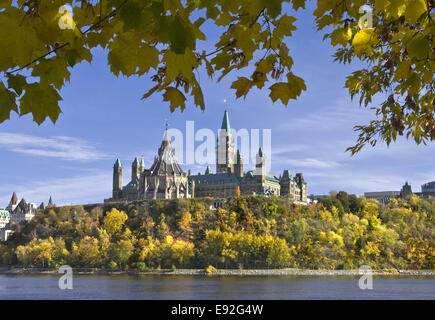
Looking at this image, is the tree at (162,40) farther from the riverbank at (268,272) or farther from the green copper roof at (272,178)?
the green copper roof at (272,178)

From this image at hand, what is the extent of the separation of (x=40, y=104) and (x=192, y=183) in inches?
4139

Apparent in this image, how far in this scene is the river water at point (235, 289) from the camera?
161 feet

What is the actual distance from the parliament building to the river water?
3284 centimetres

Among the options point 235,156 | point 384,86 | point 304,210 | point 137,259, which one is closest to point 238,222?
point 304,210

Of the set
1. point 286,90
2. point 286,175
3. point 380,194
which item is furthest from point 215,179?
point 286,90

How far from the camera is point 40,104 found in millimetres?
2723

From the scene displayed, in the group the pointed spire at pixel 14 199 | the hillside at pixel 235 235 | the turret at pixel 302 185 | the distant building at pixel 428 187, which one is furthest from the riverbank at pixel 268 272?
the pointed spire at pixel 14 199

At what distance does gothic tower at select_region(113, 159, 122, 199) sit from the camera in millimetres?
115938

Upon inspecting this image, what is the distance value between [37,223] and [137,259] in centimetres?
2587

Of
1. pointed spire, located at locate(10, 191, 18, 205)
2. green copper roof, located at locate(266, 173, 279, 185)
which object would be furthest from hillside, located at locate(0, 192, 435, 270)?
pointed spire, located at locate(10, 191, 18, 205)

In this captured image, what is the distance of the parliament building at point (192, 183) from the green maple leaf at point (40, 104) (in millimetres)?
98202

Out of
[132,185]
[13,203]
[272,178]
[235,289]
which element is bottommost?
[235,289]

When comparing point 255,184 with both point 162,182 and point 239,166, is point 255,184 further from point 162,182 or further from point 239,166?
point 162,182
